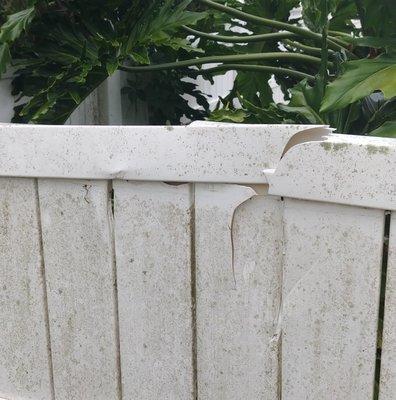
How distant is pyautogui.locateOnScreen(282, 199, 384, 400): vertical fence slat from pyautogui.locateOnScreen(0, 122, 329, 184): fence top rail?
0.41 feet

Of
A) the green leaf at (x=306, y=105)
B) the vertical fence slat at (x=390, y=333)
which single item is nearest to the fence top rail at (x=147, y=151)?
the vertical fence slat at (x=390, y=333)

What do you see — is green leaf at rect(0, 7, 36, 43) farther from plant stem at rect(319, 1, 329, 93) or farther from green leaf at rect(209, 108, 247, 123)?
plant stem at rect(319, 1, 329, 93)

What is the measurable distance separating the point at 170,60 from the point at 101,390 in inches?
73.7

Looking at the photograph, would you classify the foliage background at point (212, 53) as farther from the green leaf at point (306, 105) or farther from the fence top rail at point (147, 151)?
the fence top rail at point (147, 151)

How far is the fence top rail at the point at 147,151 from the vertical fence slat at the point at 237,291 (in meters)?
0.05

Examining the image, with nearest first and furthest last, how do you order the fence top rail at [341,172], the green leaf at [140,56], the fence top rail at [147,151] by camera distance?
1. the fence top rail at [341,172]
2. the fence top rail at [147,151]
3. the green leaf at [140,56]

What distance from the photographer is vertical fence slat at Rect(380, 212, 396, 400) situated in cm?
115

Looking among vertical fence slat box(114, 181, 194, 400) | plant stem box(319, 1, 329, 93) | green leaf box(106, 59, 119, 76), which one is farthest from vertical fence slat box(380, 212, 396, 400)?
green leaf box(106, 59, 119, 76)

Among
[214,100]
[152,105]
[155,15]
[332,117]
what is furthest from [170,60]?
[214,100]

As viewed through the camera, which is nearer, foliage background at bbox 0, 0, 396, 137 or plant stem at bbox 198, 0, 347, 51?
foliage background at bbox 0, 0, 396, 137

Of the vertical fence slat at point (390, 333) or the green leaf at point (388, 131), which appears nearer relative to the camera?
the vertical fence slat at point (390, 333)

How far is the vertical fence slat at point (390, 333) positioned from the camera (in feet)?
3.76

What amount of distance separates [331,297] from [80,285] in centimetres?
56

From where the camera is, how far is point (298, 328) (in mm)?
1276
